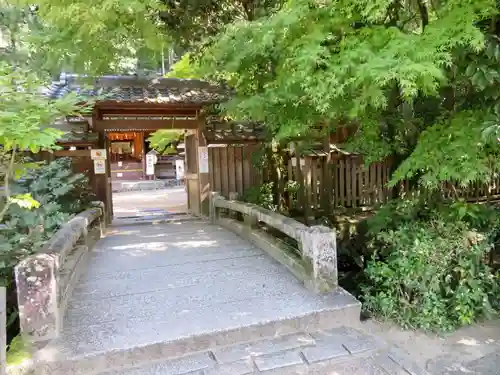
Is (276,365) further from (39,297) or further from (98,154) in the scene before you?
(98,154)

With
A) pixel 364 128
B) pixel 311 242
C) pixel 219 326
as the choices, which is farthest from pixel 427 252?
pixel 219 326

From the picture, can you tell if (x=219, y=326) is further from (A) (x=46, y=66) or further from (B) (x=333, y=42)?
(A) (x=46, y=66)

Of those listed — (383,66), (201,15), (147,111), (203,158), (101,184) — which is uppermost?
(201,15)

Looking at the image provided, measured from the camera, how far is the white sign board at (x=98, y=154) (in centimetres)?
852

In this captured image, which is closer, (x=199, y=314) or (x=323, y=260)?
(x=199, y=314)

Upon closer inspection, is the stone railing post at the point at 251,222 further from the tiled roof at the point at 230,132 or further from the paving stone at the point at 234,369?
the paving stone at the point at 234,369

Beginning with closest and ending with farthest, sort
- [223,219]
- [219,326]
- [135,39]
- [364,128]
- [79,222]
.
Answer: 1. [219,326]
2. [364,128]
3. [79,222]
4. [135,39]
5. [223,219]

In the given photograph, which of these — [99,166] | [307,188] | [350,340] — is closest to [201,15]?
[99,166]

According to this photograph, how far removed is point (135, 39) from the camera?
746 centimetres

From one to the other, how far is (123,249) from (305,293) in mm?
3483

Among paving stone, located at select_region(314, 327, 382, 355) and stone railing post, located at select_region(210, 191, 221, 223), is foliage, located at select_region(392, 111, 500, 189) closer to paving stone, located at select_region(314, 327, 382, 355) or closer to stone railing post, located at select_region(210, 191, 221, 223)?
paving stone, located at select_region(314, 327, 382, 355)

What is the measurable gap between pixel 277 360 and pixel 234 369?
0.40 metres

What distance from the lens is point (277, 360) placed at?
3.36 meters

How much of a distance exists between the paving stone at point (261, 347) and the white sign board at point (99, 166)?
635 centimetres
